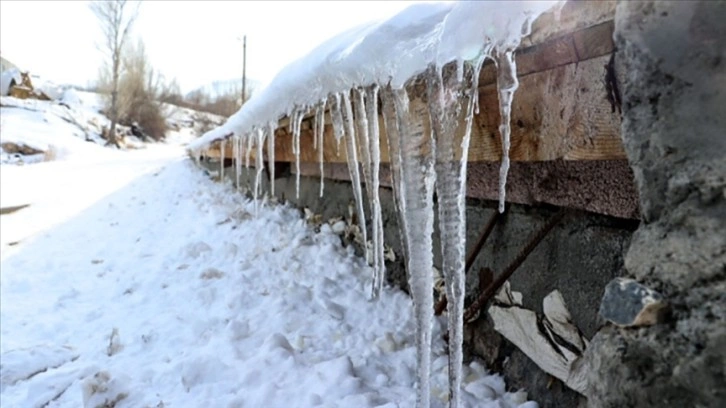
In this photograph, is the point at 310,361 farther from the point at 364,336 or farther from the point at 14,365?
the point at 14,365

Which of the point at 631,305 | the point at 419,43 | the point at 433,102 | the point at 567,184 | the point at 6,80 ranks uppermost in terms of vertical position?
the point at 6,80

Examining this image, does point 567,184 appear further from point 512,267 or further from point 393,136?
point 393,136

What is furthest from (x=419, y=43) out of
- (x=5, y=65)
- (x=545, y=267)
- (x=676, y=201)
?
(x=5, y=65)

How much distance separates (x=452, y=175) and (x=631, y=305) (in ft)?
1.51

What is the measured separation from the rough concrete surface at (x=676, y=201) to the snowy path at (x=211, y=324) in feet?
2.49

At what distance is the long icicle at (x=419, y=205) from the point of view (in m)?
1.05

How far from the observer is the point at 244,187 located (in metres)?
4.46

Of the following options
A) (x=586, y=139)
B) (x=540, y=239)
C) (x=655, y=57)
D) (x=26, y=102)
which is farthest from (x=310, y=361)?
(x=26, y=102)

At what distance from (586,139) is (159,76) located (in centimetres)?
2013

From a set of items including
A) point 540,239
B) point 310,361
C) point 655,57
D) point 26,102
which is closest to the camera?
point 655,57

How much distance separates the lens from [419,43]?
0.92 m

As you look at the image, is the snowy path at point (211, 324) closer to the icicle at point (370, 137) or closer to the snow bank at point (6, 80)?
the icicle at point (370, 137)

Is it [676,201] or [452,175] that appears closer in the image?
[676,201]

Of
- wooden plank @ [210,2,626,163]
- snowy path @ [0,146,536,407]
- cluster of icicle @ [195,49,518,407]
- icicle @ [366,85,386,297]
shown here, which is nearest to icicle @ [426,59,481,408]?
cluster of icicle @ [195,49,518,407]
